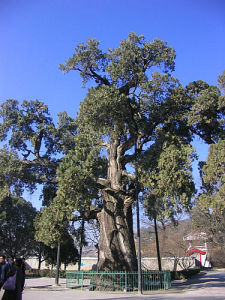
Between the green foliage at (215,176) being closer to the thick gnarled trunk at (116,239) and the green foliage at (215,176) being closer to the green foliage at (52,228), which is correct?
the thick gnarled trunk at (116,239)

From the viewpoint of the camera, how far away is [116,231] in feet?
54.8

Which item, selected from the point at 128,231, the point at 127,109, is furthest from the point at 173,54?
the point at 128,231

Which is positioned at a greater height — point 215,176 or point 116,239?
point 215,176

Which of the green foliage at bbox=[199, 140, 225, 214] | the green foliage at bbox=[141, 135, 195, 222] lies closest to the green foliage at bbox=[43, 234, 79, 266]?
the green foliage at bbox=[141, 135, 195, 222]

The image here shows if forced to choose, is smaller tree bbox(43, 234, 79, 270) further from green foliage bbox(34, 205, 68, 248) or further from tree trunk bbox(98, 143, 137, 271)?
green foliage bbox(34, 205, 68, 248)

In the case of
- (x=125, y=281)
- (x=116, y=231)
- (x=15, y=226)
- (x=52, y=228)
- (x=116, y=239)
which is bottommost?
(x=125, y=281)

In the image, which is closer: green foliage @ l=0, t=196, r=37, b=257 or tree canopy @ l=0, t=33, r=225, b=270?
tree canopy @ l=0, t=33, r=225, b=270

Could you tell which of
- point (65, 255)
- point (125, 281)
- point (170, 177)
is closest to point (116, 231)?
point (125, 281)

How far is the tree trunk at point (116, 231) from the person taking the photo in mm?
16062

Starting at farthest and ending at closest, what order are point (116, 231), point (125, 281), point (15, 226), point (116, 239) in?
point (15, 226)
point (116, 231)
point (116, 239)
point (125, 281)

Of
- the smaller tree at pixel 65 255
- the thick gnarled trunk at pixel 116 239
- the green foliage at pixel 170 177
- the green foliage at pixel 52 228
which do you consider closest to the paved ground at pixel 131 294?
the thick gnarled trunk at pixel 116 239

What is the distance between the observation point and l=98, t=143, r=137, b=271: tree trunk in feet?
52.7

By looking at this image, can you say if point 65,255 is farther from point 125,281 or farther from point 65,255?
point 125,281

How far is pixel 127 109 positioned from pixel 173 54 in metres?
4.49
